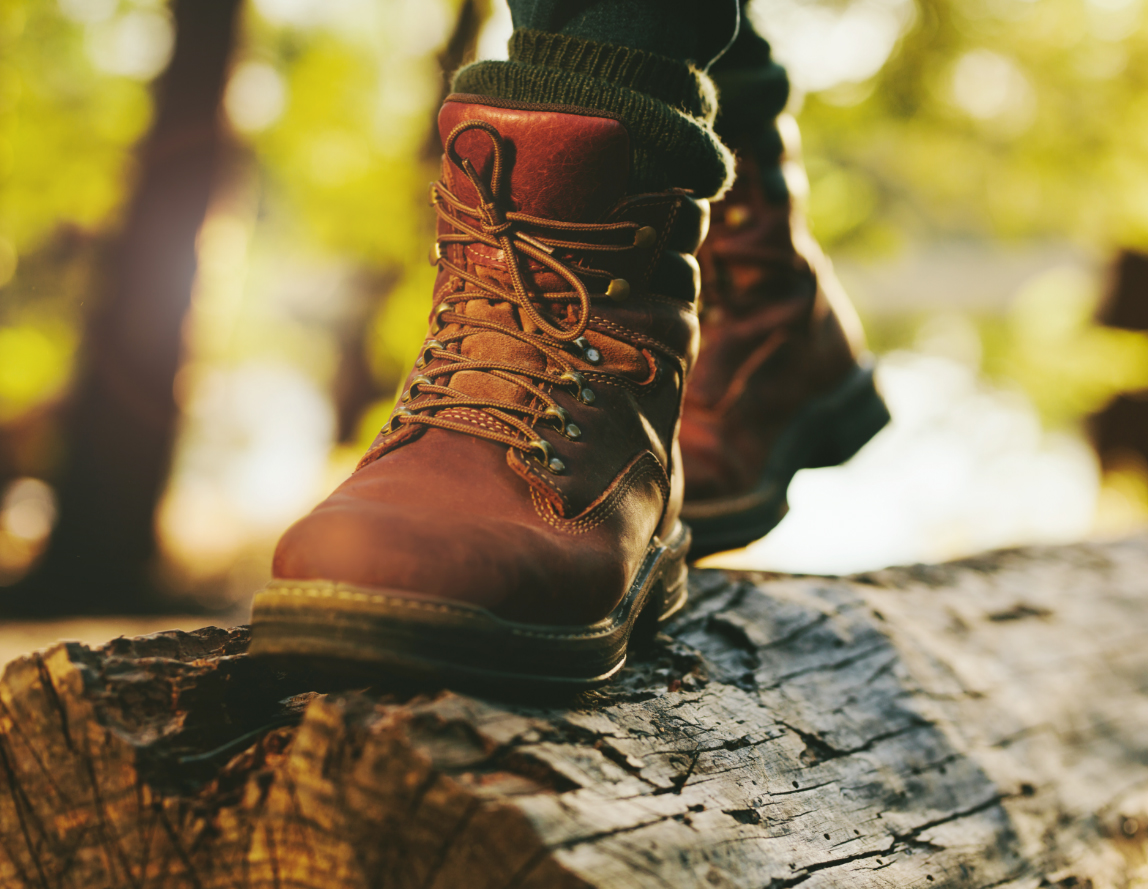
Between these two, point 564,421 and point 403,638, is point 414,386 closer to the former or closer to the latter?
point 564,421

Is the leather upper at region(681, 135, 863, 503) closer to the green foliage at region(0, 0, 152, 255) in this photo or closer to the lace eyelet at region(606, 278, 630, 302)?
the lace eyelet at region(606, 278, 630, 302)

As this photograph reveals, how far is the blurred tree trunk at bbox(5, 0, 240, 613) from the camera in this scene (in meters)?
6.78

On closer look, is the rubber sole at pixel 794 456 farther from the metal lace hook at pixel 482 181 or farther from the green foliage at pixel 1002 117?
the green foliage at pixel 1002 117

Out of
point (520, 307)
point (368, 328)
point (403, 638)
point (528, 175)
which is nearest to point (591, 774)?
point (403, 638)

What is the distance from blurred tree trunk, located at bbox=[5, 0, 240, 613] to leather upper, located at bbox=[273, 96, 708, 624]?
6.30 m

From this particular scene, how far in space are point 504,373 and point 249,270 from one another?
13450 millimetres

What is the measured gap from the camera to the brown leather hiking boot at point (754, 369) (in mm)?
2051

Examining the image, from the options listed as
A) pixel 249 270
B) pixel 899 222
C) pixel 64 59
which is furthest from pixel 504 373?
pixel 249 270

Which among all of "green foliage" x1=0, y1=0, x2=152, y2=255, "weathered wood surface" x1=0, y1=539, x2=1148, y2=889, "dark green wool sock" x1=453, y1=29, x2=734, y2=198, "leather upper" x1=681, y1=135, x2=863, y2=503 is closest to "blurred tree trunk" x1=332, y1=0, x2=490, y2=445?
"green foliage" x1=0, y1=0, x2=152, y2=255

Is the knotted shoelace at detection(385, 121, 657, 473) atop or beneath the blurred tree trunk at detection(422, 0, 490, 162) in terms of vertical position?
beneath

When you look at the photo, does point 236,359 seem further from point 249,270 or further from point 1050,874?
point 1050,874

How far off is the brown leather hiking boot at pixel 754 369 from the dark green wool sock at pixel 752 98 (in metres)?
0.04

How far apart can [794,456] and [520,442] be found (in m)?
1.18

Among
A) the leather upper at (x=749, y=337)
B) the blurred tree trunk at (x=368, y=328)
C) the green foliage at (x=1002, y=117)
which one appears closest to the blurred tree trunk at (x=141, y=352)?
the blurred tree trunk at (x=368, y=328)
